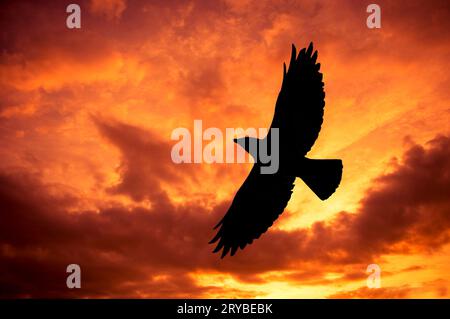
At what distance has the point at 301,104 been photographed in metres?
6.95

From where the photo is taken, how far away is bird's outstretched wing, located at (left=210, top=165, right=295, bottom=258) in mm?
7715

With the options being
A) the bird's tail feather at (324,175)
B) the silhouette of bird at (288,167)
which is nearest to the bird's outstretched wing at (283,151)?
the silhouette of bird at (288,167)

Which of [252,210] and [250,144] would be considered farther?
[252,210]

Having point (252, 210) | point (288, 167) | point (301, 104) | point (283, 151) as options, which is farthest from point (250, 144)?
point (252, 210)

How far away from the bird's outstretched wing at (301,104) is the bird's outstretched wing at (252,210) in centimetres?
90

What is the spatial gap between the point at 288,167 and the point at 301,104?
46.4 inches

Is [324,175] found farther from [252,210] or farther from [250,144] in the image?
[250,144]

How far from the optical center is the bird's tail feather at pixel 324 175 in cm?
763

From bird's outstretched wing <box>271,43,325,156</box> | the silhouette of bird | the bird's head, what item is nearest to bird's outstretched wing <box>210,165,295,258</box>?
the silhouette of bird

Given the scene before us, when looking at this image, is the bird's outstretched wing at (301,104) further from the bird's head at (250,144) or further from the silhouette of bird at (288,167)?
the bird's head at (250,144)
